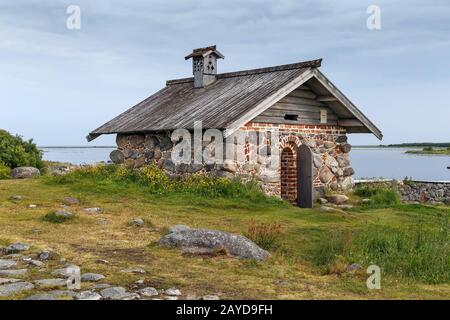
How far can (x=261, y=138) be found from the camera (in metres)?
18.3

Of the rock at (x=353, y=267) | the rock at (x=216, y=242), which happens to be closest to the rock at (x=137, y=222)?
the rock at (x=216, y=242)

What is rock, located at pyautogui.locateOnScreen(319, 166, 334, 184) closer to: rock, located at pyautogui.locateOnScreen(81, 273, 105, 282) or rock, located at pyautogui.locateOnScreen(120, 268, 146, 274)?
rock, located at pyautogui.locateOnScreen(120, 268, 146, 274)

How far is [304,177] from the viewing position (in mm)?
18922

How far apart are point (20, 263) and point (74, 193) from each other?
9.35m

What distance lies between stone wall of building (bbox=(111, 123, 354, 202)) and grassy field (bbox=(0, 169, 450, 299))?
1389 mm

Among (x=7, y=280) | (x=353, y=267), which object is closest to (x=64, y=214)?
(x=7, y=280)

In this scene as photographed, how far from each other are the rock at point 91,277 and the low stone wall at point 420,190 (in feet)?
56.6

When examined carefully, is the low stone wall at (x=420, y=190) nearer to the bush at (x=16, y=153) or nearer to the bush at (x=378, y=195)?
the bush at (x=378, y=195)

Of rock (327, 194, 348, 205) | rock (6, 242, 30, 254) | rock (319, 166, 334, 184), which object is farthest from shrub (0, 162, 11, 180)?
rock (6, 242, 30, 254)

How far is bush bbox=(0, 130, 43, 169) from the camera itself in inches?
1037

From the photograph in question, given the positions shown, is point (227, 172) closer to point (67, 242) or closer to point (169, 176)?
point (169, 176)

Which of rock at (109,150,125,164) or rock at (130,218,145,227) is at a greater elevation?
rock at (109,150,125,164)

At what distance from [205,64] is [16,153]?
34.8ft
